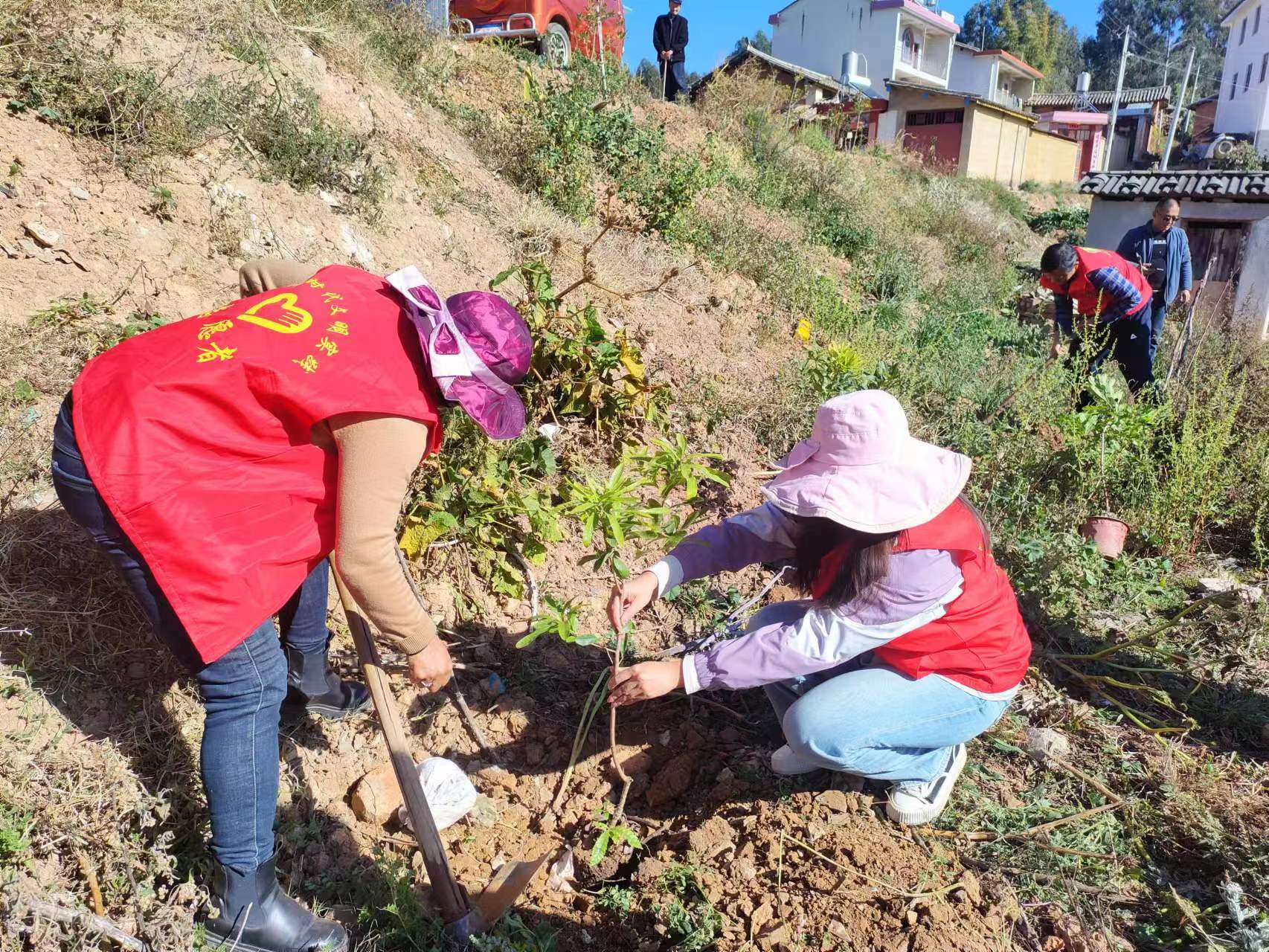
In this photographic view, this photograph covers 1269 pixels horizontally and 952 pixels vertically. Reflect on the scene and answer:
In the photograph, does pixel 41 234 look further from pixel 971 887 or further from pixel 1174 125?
pixel 1174 125

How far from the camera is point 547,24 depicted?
29.7ft

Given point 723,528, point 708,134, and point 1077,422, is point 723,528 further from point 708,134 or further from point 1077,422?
point 708,134

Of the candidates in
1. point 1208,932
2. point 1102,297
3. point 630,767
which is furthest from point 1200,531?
point 630,767

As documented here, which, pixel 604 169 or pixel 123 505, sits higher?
pixel 604 169

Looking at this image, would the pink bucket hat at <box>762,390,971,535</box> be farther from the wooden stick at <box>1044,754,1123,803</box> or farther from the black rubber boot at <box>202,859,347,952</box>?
the black rubber boot at <box>202,859,347,952</box>

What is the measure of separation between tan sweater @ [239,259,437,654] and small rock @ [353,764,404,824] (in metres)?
0.82

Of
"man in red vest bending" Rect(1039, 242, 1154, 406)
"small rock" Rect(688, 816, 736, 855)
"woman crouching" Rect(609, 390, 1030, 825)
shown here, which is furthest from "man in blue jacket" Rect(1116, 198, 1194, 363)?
"small rock" Rect(688, 816, 736, 855)

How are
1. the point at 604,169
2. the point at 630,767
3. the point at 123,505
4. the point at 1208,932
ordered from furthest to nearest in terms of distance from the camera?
the point at 604,169
the point at 630,767
the point at 1208,932
the point at 123,505

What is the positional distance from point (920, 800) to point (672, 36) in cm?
1162

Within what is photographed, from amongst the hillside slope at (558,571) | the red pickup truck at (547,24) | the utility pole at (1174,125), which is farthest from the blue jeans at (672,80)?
the utility pole at (1174,125)

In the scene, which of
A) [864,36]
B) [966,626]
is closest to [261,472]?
[966,626]

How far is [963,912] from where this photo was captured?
2.07 m

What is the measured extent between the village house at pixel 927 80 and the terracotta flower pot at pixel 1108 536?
19546 millimetres

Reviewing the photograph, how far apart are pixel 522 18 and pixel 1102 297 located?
6.40 meters
